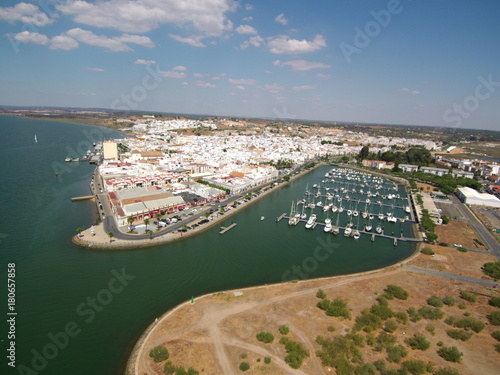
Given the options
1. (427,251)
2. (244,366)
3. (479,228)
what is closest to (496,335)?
(427,251)

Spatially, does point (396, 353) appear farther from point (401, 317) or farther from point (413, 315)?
point (413, 315)

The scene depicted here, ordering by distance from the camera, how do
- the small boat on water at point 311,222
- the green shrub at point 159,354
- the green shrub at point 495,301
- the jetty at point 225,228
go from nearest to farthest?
1. the green shrub at point 159,354
2. the green shrub at point 495,301
3. the jetty at point 225,228
4. the small boat on water at point 311,222

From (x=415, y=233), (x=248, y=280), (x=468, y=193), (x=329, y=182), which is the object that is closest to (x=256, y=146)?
(x=329, y=182)

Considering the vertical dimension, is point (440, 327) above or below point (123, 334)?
above

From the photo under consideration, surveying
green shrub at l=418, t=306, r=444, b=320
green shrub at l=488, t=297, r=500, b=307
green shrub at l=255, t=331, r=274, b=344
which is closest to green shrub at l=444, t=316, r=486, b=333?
green shrub at l=418, t=306, r=444, b=320

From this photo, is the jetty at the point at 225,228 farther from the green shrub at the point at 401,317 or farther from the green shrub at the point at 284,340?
the green shrub at the point at 401,317

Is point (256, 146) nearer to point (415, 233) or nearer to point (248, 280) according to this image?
point (415, 233)

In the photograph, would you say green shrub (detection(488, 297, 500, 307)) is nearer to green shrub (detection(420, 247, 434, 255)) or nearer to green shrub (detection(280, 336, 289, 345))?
green shrub (detection(420, 247, 434, 255))

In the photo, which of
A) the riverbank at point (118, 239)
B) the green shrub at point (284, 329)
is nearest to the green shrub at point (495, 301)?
the green shrub at point (284, 329)
